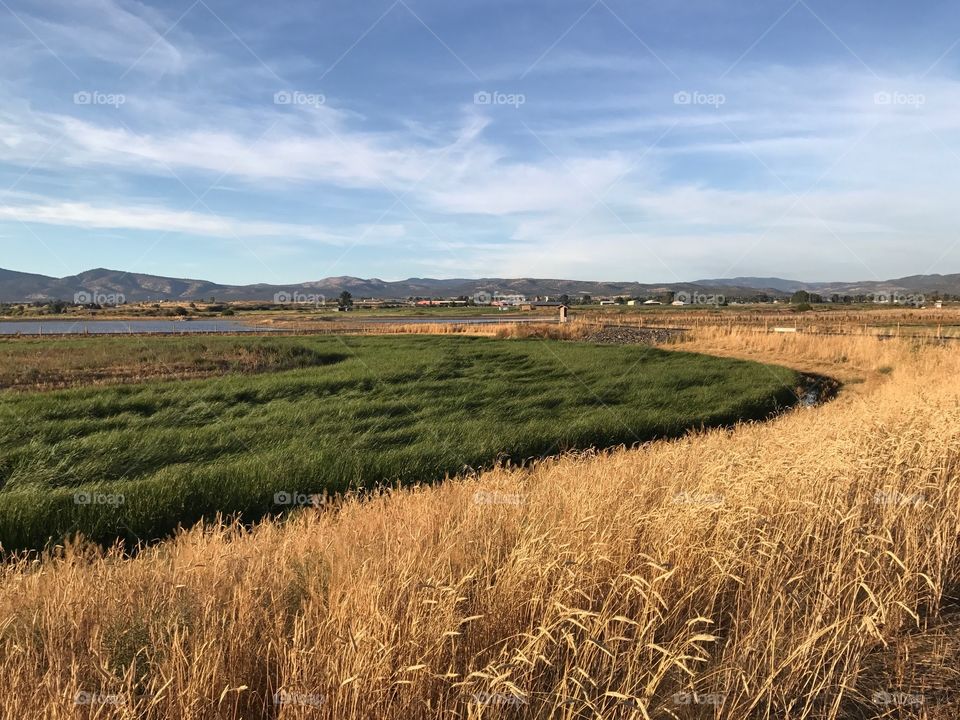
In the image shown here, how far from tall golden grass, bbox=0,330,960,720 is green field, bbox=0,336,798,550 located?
3.65 m

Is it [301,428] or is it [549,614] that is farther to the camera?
[301,428]

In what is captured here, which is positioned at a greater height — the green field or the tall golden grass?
the tall golden grass

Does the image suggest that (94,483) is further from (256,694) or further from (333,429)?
(256,694)

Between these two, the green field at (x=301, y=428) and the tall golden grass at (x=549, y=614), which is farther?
the green field at (x=301, y=428)

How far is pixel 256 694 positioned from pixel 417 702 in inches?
36.5

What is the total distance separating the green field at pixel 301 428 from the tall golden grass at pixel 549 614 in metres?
3.65

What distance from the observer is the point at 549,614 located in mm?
3244

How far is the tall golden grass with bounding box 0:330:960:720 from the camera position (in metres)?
2.89

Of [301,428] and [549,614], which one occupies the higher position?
[549,614]

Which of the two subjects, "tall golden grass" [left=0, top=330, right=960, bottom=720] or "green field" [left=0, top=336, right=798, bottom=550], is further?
"green field" [left=0, top=336, right=798, bottom=550]

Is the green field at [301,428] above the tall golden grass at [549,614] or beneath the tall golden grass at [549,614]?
beneath

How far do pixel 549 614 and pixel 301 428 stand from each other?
12.7 metres

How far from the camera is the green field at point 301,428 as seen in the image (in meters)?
9.58

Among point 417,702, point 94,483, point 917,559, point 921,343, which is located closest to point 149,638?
point 417,702
